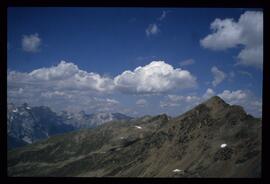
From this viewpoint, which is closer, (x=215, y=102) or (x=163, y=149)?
(x=163, y=149)

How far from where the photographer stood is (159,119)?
343 feet

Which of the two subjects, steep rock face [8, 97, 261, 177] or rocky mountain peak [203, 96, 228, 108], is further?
rocky mountain peak [203, 96, 228, 108]

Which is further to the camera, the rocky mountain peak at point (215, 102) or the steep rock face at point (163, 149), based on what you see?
the rocky mountain peak at point (215, 102)

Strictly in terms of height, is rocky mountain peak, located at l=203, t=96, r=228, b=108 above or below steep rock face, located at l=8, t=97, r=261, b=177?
above

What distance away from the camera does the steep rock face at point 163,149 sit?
58.6m

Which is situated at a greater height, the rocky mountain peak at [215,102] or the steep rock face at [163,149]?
the rocky mountain peak at [215,102]

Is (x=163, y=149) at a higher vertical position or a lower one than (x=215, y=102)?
lower

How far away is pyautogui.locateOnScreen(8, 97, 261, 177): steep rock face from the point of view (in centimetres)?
5856

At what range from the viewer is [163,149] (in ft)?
238
